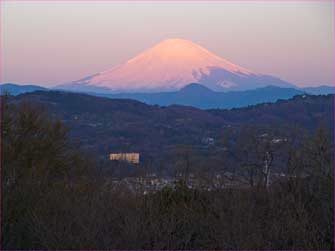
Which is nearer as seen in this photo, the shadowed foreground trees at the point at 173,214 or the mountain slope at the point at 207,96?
the shadowed foreground trees at the point at 173,214

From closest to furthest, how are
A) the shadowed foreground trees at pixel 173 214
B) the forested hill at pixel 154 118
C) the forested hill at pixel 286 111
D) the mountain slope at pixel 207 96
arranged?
the shadowed foreground trees at pixel 173 214
the forested hill at pixel 154 118
the forested hill at pixel 286 111
the mountain slope at pixel 207 96

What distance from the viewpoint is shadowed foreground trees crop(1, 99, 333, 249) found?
8.07 meters

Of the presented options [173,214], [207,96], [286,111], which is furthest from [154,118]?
[207,96]

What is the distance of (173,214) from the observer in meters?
8.79

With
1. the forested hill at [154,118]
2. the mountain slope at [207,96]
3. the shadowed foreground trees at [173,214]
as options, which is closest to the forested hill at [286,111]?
the forested hill at [154,118]

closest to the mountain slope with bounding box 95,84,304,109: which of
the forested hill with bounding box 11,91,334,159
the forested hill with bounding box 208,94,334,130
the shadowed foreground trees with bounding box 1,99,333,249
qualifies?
the forested hill with bounding box 11,91,334,159

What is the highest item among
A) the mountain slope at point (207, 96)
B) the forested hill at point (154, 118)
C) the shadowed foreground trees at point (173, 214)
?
the mountain slope at point (207, 96)

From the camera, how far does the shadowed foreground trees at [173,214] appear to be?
26.5 ft

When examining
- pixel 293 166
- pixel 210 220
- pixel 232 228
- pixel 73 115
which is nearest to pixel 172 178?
pixel 293 166

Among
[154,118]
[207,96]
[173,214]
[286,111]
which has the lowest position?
[173,214]

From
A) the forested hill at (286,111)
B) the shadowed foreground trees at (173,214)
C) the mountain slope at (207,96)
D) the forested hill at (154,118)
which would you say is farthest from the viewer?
the mountain slope at (207,96)

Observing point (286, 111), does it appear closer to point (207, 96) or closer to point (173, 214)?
point (173, 214)

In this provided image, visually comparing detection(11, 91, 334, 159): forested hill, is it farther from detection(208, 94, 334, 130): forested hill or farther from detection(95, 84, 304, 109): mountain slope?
detection(95, 84, 304, 109): mountain slope

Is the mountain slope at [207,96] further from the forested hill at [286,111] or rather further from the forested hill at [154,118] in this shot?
the forested hill at [286,111]
